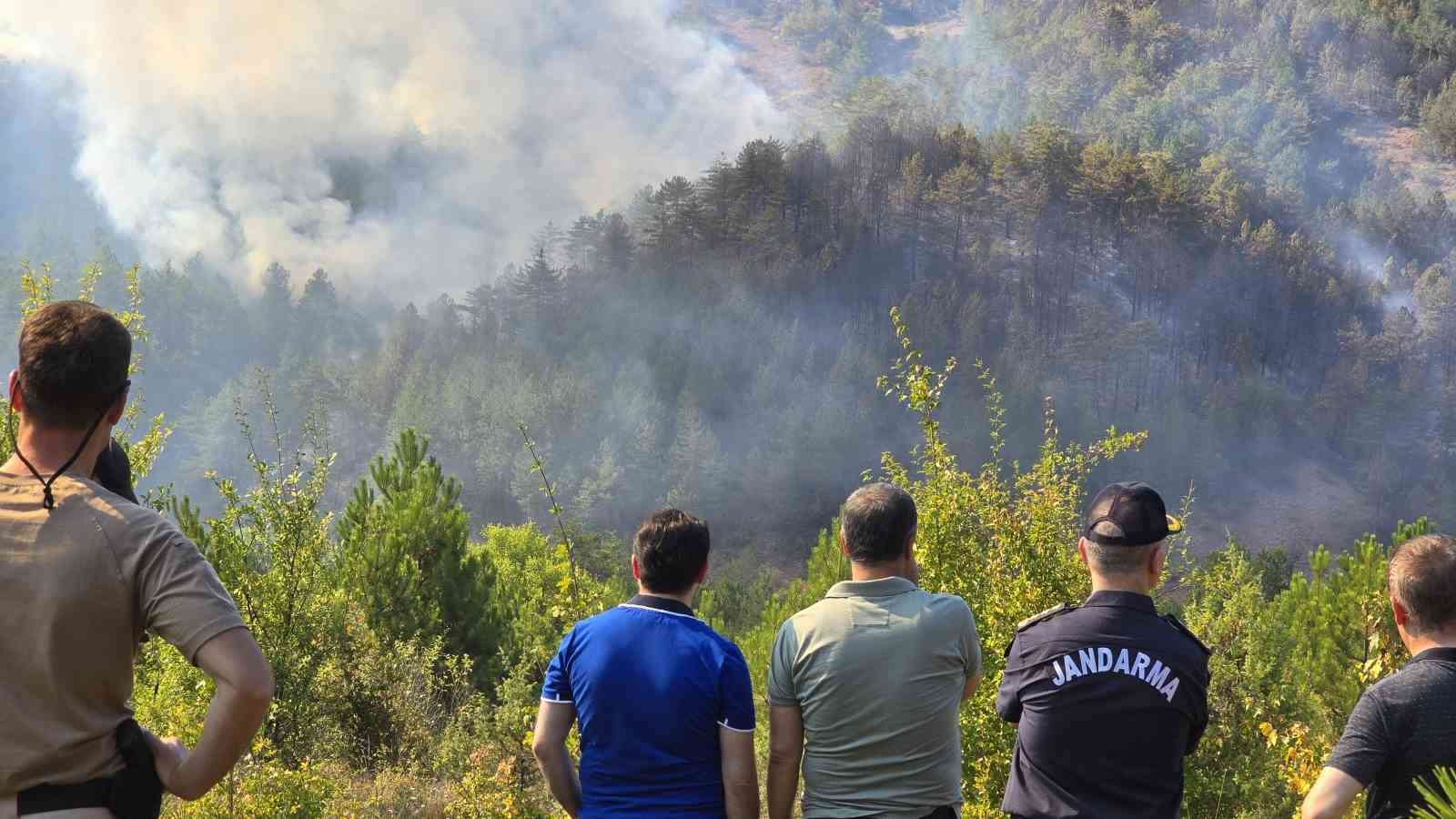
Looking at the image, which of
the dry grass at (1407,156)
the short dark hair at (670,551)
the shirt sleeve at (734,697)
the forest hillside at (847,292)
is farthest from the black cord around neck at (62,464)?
the dry grass at (1407,156)

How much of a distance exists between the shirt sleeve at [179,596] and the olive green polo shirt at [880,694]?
1488mm

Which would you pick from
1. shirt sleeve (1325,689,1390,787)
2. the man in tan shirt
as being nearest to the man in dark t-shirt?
shirt sleeve (1325,689,1390,787)

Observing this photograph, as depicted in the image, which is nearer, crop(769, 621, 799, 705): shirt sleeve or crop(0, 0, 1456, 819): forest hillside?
crop(769, 621, 799, 705): shirt sleeve

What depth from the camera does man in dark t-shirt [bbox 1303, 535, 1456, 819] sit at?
2553 millimetres

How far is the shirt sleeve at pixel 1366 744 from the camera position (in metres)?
2.57

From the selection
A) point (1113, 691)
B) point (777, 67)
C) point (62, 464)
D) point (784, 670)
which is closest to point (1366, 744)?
point (1113, 691)

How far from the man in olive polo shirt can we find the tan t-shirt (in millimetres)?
1490

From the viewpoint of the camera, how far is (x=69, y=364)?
2154 millimetres

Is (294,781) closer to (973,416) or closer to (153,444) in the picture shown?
(153,444)

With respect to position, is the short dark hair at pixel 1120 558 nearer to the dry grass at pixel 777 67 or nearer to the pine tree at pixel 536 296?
the pine tree at pixel 536 296

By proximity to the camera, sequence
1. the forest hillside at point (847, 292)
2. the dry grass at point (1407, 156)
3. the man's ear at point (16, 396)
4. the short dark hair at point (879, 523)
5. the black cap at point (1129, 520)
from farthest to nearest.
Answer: the dry grass at point (1407, 156)
the forest hillside at point (847, 292)
the short dark hair at point (879, 523)
the black cap at point (1129, 520)
the man's ear at point (16, 396)

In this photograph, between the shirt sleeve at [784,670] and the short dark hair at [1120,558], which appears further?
the shirt sleeve at [784,670]

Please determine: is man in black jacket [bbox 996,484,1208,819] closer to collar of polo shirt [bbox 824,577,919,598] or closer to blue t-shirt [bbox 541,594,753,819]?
collar of polo shirt [bbox 824,577,919,598]

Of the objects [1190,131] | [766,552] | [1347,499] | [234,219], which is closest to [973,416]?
[766,552]
